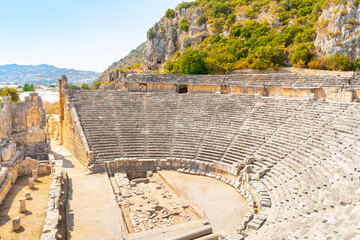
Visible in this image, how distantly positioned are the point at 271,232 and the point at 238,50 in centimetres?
2785

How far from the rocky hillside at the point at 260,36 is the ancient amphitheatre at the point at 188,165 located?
5.02m

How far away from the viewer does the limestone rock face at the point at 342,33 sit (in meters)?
23.6

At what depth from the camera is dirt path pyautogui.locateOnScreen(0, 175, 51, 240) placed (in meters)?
8.98

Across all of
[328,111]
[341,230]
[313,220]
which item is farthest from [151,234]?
[328,111]

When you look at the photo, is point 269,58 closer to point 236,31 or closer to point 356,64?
point 356,64

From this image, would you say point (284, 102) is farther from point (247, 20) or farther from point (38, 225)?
point (247, 20)

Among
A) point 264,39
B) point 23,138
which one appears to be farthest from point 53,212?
point 264,39

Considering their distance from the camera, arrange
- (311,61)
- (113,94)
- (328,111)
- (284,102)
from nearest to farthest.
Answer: (328,111) → (284,102) → (113,94) → (311,61)

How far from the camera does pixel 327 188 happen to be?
29.2 feet

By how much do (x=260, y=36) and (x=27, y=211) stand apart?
33.0 metres

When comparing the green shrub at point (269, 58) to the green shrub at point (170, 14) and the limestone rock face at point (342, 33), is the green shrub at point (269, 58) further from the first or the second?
the green shrub at point (170, 14)

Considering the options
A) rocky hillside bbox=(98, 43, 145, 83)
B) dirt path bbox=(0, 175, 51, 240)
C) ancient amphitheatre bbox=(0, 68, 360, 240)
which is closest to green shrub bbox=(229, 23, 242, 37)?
ancient amphitheatre bbox=(0, 68, 360, 240)

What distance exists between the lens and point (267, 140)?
573 inches

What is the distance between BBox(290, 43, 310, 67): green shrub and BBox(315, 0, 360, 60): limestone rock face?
4.25 feet
